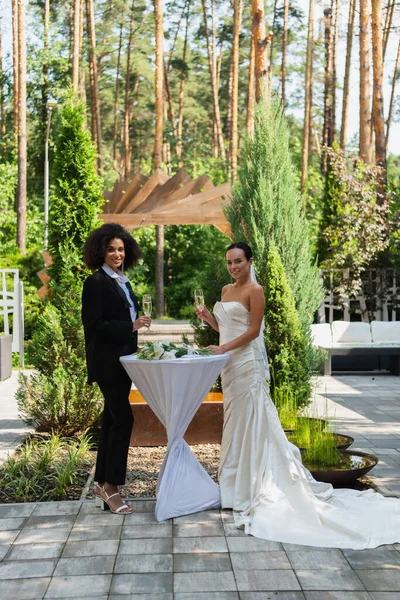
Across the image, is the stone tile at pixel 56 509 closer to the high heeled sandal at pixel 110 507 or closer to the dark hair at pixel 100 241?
the high heeled sandal at pixel 110 507

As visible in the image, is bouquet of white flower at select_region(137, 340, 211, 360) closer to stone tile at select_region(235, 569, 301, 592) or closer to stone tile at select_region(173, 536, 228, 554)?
stone tile at select_region(173, 536, 228, 554)

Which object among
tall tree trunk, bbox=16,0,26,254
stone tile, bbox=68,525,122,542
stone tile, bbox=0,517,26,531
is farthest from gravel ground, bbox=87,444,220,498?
tall tree trunk, bbox=16,0,26,254

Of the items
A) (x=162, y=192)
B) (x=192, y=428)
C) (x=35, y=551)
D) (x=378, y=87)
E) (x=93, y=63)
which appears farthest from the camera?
(x=93, y=63)

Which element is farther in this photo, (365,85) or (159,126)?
(159,126)

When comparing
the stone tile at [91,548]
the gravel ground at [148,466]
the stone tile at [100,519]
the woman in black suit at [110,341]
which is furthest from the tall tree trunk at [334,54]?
the stone tile at [91,548]

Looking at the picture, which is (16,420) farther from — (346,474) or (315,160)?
(315,160)

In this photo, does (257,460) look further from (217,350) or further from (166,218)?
(166,218)

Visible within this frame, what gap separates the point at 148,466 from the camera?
251 inches

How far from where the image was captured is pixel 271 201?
332 inches

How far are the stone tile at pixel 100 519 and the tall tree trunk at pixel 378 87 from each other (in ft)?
41.7

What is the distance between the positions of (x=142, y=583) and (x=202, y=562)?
0.40m

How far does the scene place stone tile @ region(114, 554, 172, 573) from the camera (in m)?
3.96

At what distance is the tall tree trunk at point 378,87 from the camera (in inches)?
652

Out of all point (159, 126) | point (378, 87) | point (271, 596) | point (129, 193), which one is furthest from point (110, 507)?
point (159, 126)
